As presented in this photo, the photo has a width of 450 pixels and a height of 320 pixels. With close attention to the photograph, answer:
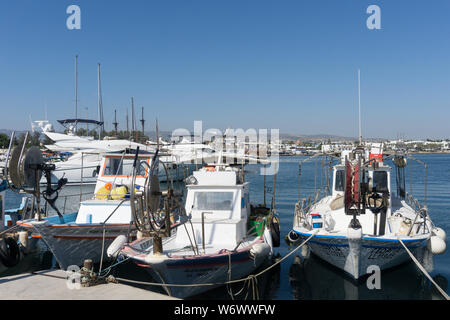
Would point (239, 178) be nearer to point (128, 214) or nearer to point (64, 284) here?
point (128, 214)

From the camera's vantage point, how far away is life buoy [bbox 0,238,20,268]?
42.5 ft

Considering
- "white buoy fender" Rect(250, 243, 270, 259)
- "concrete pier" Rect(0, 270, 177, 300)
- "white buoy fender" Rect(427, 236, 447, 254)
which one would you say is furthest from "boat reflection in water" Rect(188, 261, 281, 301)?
"white buoy fender" Rect(427, 236, 447, 254)

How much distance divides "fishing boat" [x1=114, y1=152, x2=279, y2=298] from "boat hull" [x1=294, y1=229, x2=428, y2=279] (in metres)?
2.03

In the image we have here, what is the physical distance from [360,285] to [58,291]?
8.61 metres

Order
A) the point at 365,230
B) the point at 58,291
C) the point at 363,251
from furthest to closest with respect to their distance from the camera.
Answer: the point at 365,230, the point at 363,251, the point at 58,291

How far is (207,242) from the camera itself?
11891mm

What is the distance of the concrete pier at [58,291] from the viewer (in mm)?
8914

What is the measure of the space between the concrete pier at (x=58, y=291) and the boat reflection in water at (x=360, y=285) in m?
5.35

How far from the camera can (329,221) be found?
13.6 meters

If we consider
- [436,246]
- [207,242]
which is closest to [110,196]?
[207,242]

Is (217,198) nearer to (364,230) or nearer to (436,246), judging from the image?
(364,230)

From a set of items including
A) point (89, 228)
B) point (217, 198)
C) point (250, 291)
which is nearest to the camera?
point (250, 291)

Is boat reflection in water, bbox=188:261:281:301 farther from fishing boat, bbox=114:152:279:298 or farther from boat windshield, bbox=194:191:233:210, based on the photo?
boat windshield, bbox=194:191:233:210
